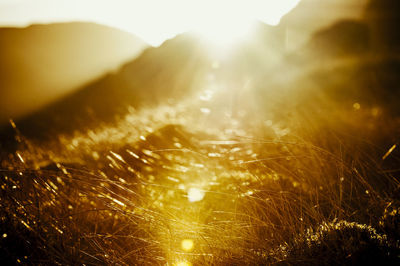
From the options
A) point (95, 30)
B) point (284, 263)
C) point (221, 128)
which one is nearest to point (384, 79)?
point (221, 128)

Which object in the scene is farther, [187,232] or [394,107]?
[394,107]

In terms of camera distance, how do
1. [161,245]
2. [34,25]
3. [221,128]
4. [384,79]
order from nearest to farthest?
[161,245] < [221,128] < [384,79] < [34,25]

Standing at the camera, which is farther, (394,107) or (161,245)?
(394,107)

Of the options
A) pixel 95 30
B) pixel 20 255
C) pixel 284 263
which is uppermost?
pixel 284 263

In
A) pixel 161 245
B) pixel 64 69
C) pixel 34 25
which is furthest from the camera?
pixel 34 25

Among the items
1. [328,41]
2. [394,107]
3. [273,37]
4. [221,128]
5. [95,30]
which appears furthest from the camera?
[95,30]

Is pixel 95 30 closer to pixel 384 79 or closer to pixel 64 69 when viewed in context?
pixel 64 69

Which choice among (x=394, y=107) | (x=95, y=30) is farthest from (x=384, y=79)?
(x=95, y=30)

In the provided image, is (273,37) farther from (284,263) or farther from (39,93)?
(284,263)

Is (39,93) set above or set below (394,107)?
below
